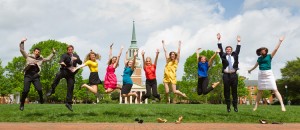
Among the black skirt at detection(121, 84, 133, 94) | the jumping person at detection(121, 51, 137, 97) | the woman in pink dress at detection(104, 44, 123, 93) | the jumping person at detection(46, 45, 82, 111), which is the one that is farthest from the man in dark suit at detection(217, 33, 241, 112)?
the jumping person at detection(46, 45, 82, 111)

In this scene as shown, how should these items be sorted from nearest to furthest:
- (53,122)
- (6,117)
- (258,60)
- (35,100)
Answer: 1. (53,122)
2. (6,117)
3. (258,60)
4. (35,100)

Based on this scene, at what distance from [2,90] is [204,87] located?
4923cm

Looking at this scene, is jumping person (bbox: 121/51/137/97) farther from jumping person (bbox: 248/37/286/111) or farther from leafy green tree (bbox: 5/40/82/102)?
leafy green tree (bbox: 5/40/82/102)

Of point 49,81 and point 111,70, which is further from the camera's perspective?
point 49,81

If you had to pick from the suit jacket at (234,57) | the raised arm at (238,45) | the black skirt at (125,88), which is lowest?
the black skirt at (125,88)

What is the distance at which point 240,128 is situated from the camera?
33.1 ft

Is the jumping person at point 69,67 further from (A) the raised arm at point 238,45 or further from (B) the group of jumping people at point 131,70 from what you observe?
(A) the raised arm at point 238,45

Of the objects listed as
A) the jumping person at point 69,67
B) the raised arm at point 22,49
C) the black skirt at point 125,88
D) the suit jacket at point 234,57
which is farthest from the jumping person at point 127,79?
the raised arm at point 22,49

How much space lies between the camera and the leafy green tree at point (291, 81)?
240 ft

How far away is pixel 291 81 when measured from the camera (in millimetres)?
73625

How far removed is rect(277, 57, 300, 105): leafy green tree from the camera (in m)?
73.0

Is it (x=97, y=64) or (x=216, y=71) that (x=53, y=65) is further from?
(x=97, y=64)

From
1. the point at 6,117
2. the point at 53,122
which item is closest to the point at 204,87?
the point at 53,122

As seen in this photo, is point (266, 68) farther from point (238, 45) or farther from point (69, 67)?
point (69, 67)
